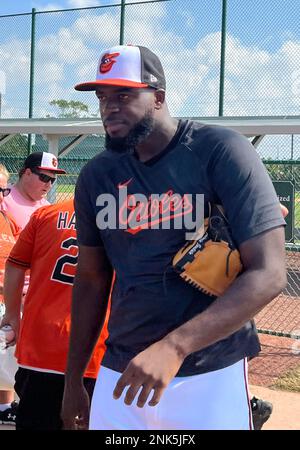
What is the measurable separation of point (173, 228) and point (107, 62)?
0.65 m

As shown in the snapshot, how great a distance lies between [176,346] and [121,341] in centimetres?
51

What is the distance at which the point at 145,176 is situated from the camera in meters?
2.26

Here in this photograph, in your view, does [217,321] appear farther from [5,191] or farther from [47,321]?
[5,191]

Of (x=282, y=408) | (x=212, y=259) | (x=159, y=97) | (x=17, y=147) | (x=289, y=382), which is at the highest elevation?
(x=159, y=97)

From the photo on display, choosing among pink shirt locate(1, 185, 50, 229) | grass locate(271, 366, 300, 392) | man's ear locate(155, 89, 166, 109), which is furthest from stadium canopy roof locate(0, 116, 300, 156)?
man's ear locate(155, 89, 166, 109)

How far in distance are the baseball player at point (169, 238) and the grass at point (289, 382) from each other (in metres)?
4.06

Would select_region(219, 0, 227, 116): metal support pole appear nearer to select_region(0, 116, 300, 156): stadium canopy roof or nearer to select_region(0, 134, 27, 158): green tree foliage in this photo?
select_region(0, 116, 300, 156): stadium canopy roof

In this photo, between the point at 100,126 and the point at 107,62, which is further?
the point at 100,126

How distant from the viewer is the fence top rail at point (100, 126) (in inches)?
243

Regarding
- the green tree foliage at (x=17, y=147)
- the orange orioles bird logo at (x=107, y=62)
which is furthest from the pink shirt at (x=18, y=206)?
the green tree foliage at (x=17, y=147)

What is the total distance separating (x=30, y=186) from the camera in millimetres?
5551

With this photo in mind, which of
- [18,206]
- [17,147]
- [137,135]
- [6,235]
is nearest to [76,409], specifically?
[137,135]
